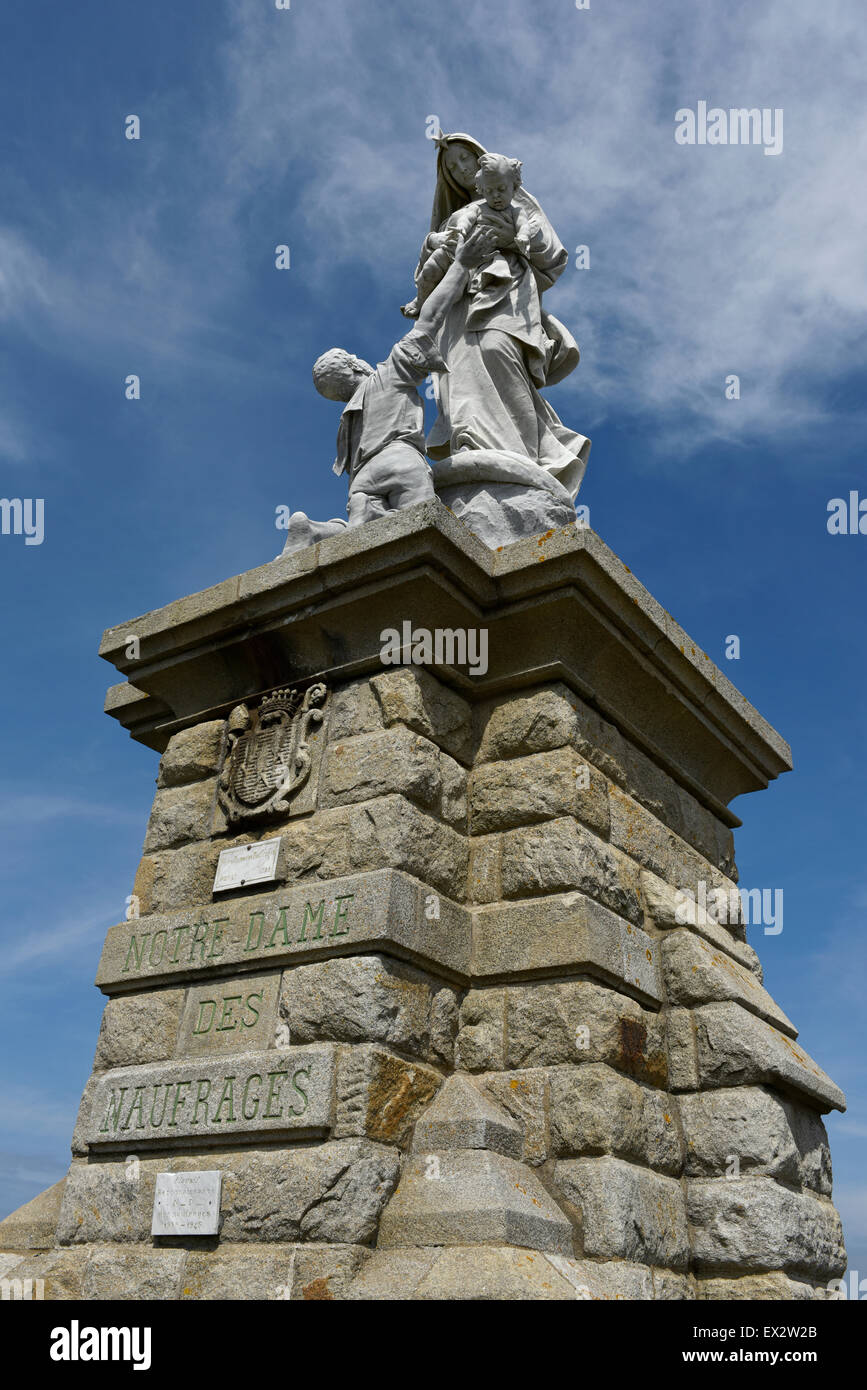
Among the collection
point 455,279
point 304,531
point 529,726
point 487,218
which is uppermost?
point 487,218

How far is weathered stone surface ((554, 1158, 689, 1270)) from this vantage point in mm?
3873

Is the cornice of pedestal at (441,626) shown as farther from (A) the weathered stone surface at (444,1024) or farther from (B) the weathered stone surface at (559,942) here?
(A) the weathered stone surface at (444,1024)

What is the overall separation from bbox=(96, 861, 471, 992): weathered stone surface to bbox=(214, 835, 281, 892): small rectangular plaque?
66mm

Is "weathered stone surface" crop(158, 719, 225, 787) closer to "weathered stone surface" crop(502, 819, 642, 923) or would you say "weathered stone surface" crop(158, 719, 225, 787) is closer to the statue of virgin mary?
"weathered stone surface" crop(502, 819, 642, 923)

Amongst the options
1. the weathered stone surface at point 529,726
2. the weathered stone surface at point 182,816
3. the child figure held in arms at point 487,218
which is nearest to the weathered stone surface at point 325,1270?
the weathered stone surface at point 182,816

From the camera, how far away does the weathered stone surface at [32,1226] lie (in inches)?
188

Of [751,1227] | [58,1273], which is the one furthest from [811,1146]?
[58,1273]

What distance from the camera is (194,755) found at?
5.32 m

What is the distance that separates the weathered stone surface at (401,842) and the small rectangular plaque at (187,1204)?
1237 mm

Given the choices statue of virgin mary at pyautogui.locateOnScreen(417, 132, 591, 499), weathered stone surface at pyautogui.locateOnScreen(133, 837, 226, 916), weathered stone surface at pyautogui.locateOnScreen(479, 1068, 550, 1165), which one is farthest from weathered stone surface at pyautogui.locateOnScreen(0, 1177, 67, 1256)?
statue of virgin mary at pyautogui.locateOnScreen(417, 132, 591, 499)

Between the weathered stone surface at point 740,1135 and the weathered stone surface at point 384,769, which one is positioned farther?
the weathered stone surface at point 384,769

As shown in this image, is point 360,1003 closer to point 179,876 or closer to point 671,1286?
point 179,876

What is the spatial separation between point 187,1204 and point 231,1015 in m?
0.69
